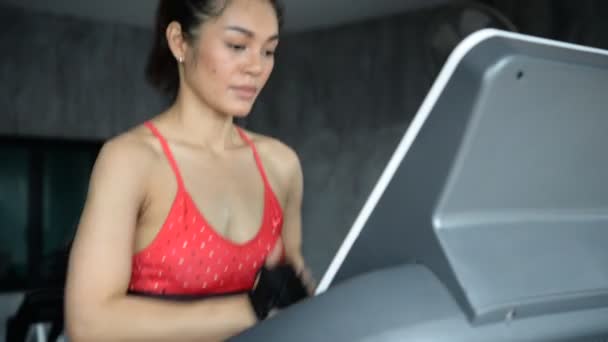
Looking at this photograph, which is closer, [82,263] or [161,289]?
[82,263]

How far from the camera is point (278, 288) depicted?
0.74m

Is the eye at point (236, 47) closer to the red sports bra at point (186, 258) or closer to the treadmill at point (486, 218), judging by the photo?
the red sports bra at point (186, 258)

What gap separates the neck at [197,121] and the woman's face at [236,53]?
5cm

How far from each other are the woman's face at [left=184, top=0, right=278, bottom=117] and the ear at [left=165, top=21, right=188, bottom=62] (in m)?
0.05

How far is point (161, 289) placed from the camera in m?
0.98

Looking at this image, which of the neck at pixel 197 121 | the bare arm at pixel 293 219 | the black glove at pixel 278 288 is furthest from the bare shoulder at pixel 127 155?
the bare arm at pixel 293 219

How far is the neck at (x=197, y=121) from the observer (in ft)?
3.53

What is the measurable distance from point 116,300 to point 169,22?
1.68 feet

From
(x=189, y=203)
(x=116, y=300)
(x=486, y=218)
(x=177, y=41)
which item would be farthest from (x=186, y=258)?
(x=486, y=218)

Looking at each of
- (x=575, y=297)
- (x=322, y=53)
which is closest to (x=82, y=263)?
(x=575, y=297)

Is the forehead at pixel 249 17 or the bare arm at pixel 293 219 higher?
the forehead at pixel 249 17

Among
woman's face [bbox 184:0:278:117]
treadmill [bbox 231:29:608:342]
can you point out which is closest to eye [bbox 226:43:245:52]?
woman's face [bbox 184:0:278:117]

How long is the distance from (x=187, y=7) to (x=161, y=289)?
414 millimetres

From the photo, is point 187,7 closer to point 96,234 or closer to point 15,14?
point 96,234
